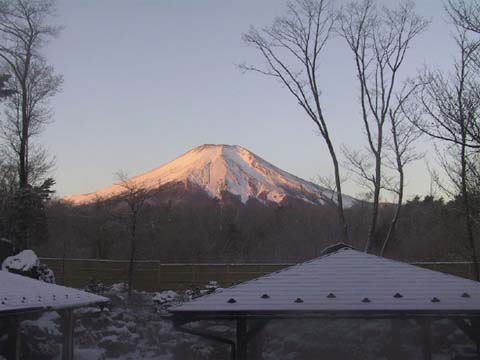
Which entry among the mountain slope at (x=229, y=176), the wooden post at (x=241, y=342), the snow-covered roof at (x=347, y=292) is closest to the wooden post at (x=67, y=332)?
the snow-covered roof at (x=347, y=292)

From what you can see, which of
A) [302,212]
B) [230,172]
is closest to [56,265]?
[302,212]

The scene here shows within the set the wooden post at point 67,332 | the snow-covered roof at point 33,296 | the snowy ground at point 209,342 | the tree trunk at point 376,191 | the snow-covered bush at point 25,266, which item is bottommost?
the snowy ground at point 209,342

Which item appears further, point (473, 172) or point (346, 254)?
point (473, 172)

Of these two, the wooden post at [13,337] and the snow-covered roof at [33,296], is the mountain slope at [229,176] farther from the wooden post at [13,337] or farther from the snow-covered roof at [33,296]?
the wooden post at [13,337]

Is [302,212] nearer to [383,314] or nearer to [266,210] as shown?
[266,210]

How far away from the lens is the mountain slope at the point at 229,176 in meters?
50.2

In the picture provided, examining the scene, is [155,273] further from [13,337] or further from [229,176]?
[229,176]

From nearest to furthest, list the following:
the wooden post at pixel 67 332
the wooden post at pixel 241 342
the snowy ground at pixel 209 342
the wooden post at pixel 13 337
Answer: the wooden post at pixel 241 342 → the wooden post at pixel 13 337 → the wooden post at pixel 67 332 → the snowy ground at pixel 209 342

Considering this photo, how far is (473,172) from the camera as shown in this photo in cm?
1402

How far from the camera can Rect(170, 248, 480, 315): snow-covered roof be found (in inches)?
285

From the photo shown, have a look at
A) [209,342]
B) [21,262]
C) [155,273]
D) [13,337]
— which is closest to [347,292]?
[13,337]

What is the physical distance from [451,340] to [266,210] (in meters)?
27.8

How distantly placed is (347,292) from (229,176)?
158 feet

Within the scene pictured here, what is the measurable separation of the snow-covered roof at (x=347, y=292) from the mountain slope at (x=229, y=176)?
38.0 meters
